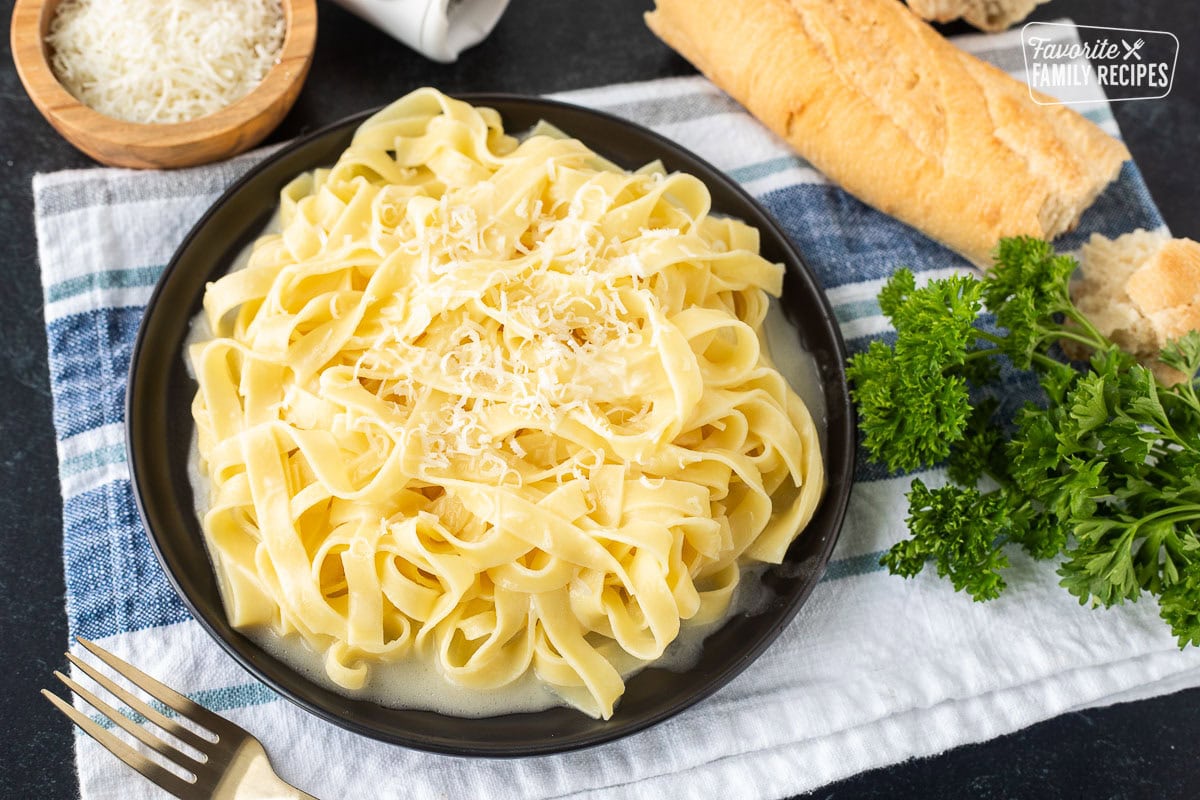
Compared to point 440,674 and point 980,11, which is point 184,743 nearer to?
point 440,674

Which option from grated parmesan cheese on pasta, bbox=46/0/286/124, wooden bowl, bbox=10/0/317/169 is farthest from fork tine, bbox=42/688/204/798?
grated parmesan cheese on pasta, bbox=46/0/286/124

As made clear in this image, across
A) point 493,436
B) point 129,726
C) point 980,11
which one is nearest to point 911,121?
point 980,11

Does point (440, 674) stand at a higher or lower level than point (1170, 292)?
lower

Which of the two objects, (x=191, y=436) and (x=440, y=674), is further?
(x=191, y=436)

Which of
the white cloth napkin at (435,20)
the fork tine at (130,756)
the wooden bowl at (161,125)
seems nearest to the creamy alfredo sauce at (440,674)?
the fork tine at (130,756)

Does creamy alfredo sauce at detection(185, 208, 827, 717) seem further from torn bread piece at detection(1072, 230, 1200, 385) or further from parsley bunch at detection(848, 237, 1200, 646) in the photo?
torn bread piece at detection(1072, 230, 1200, 385)

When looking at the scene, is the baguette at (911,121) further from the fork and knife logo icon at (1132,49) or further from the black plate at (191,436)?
the fork and knife logo icon at (1132,49)

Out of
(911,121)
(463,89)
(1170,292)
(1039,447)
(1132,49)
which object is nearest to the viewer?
(1039,447)
